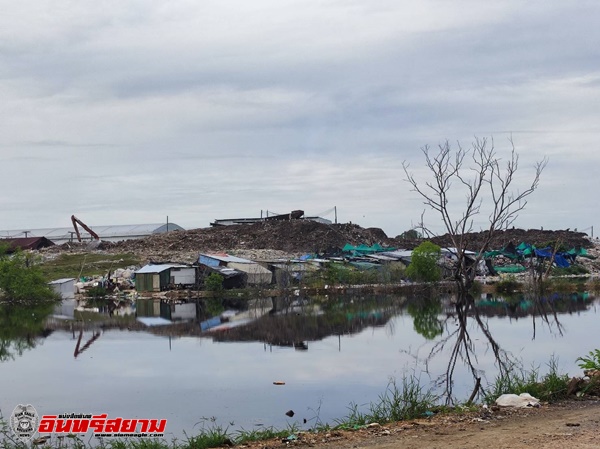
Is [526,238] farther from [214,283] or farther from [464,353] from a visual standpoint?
[464,353]

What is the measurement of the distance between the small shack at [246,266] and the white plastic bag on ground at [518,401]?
2785 centimetres

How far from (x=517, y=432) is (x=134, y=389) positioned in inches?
260

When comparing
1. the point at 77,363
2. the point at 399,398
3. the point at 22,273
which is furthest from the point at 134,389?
the point at 22,273

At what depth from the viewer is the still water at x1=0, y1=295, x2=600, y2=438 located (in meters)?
10.1

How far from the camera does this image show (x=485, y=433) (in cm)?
667

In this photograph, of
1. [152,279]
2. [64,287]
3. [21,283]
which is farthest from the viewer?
[152,279]

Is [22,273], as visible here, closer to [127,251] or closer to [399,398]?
[127,251]

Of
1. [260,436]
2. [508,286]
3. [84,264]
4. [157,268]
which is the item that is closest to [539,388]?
[260,436]

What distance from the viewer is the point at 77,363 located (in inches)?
576

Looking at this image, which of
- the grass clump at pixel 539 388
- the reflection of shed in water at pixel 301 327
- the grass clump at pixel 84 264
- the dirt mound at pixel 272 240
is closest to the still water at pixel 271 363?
the reflection of shed in water at pixel 301 327

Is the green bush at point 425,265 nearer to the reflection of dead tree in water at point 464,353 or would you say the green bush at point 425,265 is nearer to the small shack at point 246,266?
the small shack at point 246,266
